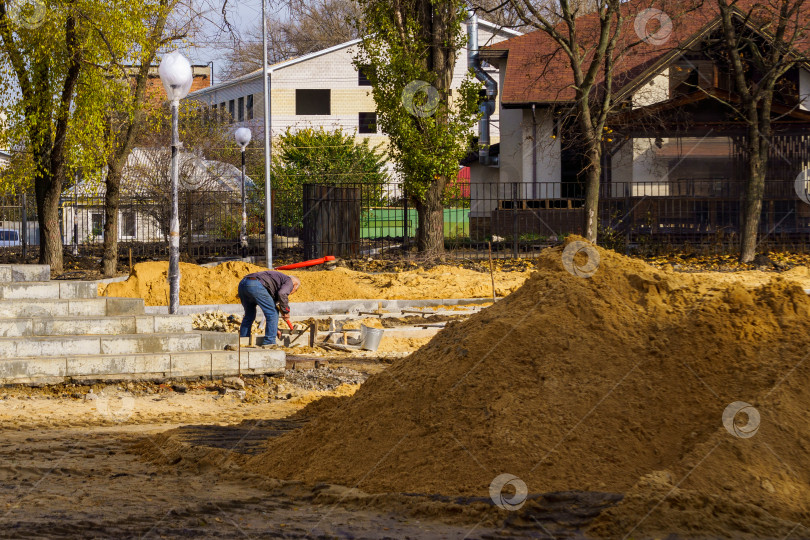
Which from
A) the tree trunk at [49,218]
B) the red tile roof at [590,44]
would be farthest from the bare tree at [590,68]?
the tree trunk at [49,218]

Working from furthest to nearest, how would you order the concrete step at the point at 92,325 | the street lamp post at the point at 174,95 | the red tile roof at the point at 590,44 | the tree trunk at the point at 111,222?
the red tile roof at the point at 590,44 < the tree trunk at the point at 111,222 < the street lamp post at the point at 174,95 < the concrete step at the point at 92,325

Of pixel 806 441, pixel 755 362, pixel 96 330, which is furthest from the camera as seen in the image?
pixel 96 330

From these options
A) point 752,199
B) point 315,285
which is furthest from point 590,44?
point 315,285

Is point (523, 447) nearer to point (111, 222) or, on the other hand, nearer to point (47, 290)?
point (47, 290)

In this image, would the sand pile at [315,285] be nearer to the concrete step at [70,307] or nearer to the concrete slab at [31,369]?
the concrete step at [70,307]

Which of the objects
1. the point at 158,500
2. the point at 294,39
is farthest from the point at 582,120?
the point at 294,39

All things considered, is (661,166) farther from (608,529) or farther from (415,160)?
(608,529)

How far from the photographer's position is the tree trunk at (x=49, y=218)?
18703 mm

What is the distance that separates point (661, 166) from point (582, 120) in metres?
5.48

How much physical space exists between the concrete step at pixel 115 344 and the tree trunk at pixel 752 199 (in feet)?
48.1

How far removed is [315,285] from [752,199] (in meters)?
11.2

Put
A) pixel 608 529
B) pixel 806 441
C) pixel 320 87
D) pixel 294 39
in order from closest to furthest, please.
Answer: pixel 608 529 → pixel 806 441 → pixel 320 87 → pixel 294 39

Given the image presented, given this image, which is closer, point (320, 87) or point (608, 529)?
point (608, 529)

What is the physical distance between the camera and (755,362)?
6340 millimetres
